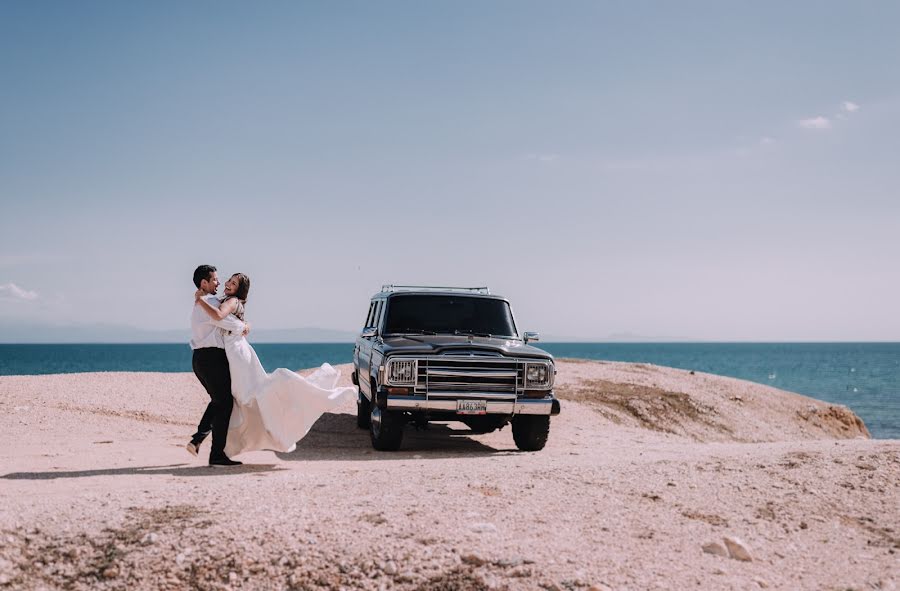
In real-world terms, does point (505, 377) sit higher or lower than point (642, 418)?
higher

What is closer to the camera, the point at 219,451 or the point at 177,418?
the point at 219,451

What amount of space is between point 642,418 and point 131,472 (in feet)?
40.3

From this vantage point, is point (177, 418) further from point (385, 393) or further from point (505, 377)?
point (505, 377)

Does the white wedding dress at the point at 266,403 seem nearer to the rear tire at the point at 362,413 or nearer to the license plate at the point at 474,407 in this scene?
the license plate at the point at 474,407

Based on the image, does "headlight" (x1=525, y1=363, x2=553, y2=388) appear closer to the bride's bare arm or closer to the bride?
the bride

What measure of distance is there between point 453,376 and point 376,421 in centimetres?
138

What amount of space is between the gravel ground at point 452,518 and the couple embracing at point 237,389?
15.7 inches

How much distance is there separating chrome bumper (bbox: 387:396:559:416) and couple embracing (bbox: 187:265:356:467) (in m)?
1.18

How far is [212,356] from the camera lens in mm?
9125

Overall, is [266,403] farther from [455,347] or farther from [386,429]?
[455,347]

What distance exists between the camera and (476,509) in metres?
6.81

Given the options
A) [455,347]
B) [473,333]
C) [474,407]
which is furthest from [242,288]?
[473,333]

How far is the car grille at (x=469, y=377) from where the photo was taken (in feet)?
34.9

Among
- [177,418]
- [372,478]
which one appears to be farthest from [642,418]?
[372,478]
